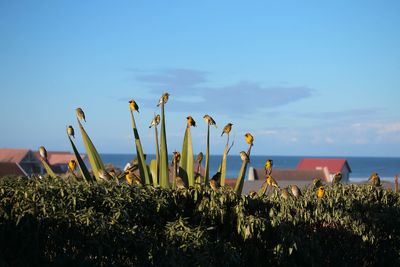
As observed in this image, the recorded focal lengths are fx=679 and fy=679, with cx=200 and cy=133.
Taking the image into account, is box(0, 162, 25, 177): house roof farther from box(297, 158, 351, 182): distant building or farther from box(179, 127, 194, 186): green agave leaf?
box(179, 127, 194, 186): green agave leaf

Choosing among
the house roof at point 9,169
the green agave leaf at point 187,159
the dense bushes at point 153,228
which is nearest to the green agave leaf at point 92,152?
the green agave leaf at point 187,159

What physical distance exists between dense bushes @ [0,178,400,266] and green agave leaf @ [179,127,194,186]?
4.00ft

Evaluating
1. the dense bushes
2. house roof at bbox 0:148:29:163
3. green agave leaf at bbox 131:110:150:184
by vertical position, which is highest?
house roof at bbox 0:148:29:163

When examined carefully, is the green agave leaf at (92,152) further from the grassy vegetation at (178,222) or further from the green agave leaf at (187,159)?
the green agave leaf at (187,159)

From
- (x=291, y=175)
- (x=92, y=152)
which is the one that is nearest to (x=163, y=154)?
(x=92, y=152)

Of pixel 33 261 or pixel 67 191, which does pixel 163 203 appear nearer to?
pixel 67 191

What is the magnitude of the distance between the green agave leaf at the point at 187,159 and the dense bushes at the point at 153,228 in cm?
122

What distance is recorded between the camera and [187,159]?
8438 mm

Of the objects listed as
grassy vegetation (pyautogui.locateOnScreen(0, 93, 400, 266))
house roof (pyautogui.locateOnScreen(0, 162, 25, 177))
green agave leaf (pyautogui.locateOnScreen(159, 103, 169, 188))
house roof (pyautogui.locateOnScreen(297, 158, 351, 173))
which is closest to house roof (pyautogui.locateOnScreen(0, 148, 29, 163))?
house roof (pyautogui.locateOnScreen(0, 162, 25, 177))

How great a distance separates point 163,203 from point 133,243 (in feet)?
2.14

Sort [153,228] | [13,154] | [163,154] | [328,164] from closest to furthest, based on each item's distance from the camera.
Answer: [153,228] → [163,154] → [328,164] → [13,154]

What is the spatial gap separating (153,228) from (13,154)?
45723 mm

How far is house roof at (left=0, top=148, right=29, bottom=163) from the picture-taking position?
48.8 metres

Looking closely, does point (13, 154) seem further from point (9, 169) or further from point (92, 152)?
point (92, 152)
